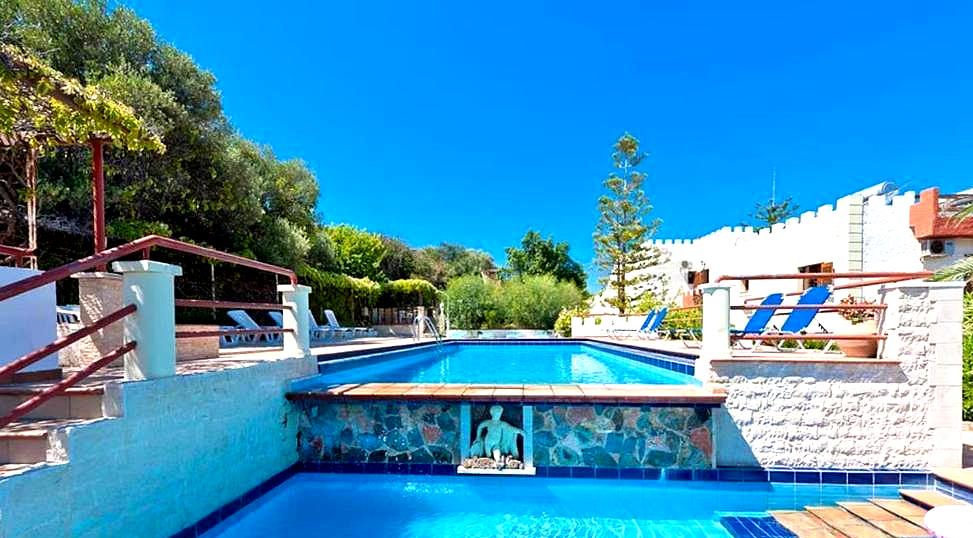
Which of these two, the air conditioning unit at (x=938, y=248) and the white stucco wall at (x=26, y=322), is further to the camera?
the air conditioning unit at (x=938, y=248)

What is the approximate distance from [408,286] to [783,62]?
1646 cm

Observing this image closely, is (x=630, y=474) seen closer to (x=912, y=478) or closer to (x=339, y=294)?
(x=912, y=478)

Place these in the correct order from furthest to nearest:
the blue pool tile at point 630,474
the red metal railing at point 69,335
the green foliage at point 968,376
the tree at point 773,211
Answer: the tree at point 773,211 → the green foliage at point 968,376 → the blue pool tile at point 630,474 → the red metal railing at point 69,335

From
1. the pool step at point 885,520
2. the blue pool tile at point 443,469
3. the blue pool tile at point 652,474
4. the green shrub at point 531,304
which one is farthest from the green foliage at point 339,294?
the pool step at point 885,520

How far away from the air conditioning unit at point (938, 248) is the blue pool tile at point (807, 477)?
11.3m

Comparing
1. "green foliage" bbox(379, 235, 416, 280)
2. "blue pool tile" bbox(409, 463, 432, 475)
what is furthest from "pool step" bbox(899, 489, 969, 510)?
"green foliage" bbox(379, 235, 416, 280)

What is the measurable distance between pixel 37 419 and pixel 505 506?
2798 mm

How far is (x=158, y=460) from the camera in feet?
8.74

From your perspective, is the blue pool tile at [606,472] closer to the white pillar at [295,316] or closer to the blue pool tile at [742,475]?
the blue pool tile at [742,475]

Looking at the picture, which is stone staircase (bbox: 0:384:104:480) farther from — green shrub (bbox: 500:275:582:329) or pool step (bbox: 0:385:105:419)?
green shrub (bbox: 500:275:582:329)

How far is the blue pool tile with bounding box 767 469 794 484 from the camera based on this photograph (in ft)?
12.3

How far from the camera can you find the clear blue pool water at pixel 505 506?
307cm

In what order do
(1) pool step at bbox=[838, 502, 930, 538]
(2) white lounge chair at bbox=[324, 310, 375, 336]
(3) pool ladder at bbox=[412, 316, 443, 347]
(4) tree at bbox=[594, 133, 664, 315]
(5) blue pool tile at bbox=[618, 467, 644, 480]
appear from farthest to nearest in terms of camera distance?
(4) tree at bbox=[594, 133, 664, 315]
(3) pool ladder at bbox=[412, 316, 443, 347]
(2) white lounge chair at bbox=[324, 310, 375, 336]
(5) blue pool tile at bbox=[618, 467, 644, 480]
(1) pool step at bbox=[838, 502, 930, 538]

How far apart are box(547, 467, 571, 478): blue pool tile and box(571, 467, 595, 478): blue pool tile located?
0.04 meters
